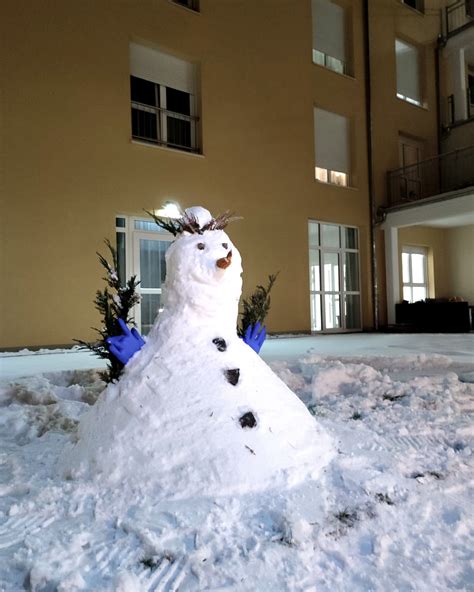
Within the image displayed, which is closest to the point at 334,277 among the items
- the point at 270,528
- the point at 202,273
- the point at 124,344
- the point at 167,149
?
the point at 167,149

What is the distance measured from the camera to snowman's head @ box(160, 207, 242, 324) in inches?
84.8

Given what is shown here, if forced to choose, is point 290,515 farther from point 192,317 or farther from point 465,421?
point 465,421

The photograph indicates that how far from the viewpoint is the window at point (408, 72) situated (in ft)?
43.8

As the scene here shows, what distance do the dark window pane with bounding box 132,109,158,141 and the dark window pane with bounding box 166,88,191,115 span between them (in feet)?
1.49

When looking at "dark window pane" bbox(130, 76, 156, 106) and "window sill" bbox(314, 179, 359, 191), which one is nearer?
"dark window pane" bbox(130, 76, 156, 106)

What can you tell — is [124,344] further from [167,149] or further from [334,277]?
[334,277]

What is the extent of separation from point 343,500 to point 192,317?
0.98 metres

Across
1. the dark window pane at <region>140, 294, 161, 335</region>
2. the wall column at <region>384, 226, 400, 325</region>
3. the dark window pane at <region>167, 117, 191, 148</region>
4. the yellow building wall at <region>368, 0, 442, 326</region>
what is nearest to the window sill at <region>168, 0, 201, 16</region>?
the dark window pane at <region>167, 117, 191, 148</region>

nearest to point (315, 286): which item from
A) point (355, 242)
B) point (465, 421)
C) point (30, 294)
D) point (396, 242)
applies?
point (355, 242)

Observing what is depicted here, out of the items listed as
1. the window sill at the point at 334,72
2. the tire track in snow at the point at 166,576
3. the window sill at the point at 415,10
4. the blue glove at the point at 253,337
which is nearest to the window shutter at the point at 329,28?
the window sill at the point at 334,72

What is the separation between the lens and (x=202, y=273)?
7.06 ft

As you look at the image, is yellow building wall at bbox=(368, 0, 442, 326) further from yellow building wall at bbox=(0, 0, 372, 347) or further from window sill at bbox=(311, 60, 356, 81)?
yellow building wall at bbox=(0, 0, 372, 347)

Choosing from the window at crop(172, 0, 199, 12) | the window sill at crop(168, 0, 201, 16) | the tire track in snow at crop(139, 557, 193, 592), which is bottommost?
the tire track in snow at crop(139, 557, 193, 592)

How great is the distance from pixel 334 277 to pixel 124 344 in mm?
10113
